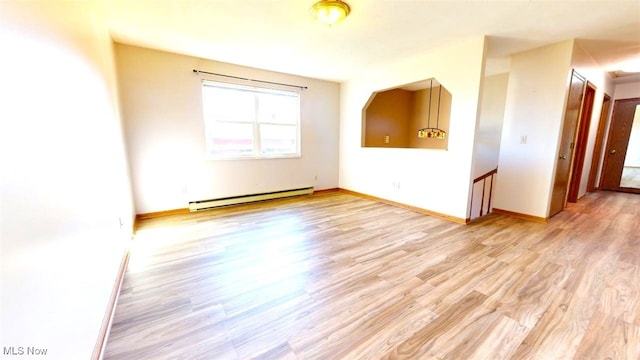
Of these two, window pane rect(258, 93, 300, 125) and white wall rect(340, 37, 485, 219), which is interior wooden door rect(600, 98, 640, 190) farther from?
window pane rect(258, 93, 300, 125)

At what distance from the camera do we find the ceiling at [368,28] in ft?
7.59

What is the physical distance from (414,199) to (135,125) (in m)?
4.33

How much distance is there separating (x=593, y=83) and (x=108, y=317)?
689cm

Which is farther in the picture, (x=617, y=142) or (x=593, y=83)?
(x=617, y=142)

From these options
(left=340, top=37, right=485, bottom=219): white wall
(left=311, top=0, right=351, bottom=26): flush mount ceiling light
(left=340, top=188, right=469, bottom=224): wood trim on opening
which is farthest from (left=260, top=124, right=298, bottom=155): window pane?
(left=311, top=0, right=351, bottom=26): flush mount ceiling light

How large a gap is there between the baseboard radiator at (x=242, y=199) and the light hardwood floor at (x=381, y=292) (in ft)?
2.10

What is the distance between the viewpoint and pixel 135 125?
342 cm

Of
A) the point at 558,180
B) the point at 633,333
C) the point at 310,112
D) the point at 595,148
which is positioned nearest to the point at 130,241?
the point at 310,112

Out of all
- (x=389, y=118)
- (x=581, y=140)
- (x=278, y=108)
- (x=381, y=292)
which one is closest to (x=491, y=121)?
(x=581, y=140)

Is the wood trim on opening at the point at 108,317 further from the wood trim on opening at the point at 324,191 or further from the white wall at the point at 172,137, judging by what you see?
the wood trim on opening at the point at 324,191

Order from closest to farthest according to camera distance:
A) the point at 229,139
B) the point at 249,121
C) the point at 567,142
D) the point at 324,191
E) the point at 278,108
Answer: the point at 567,142, the point at 229,139, the point at 249,121, the point at 278,108, the point at 324,191

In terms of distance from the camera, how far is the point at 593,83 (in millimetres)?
4105

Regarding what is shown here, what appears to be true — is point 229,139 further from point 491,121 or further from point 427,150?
point 491,121

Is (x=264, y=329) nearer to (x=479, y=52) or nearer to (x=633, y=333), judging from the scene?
(x=633, y=333)
